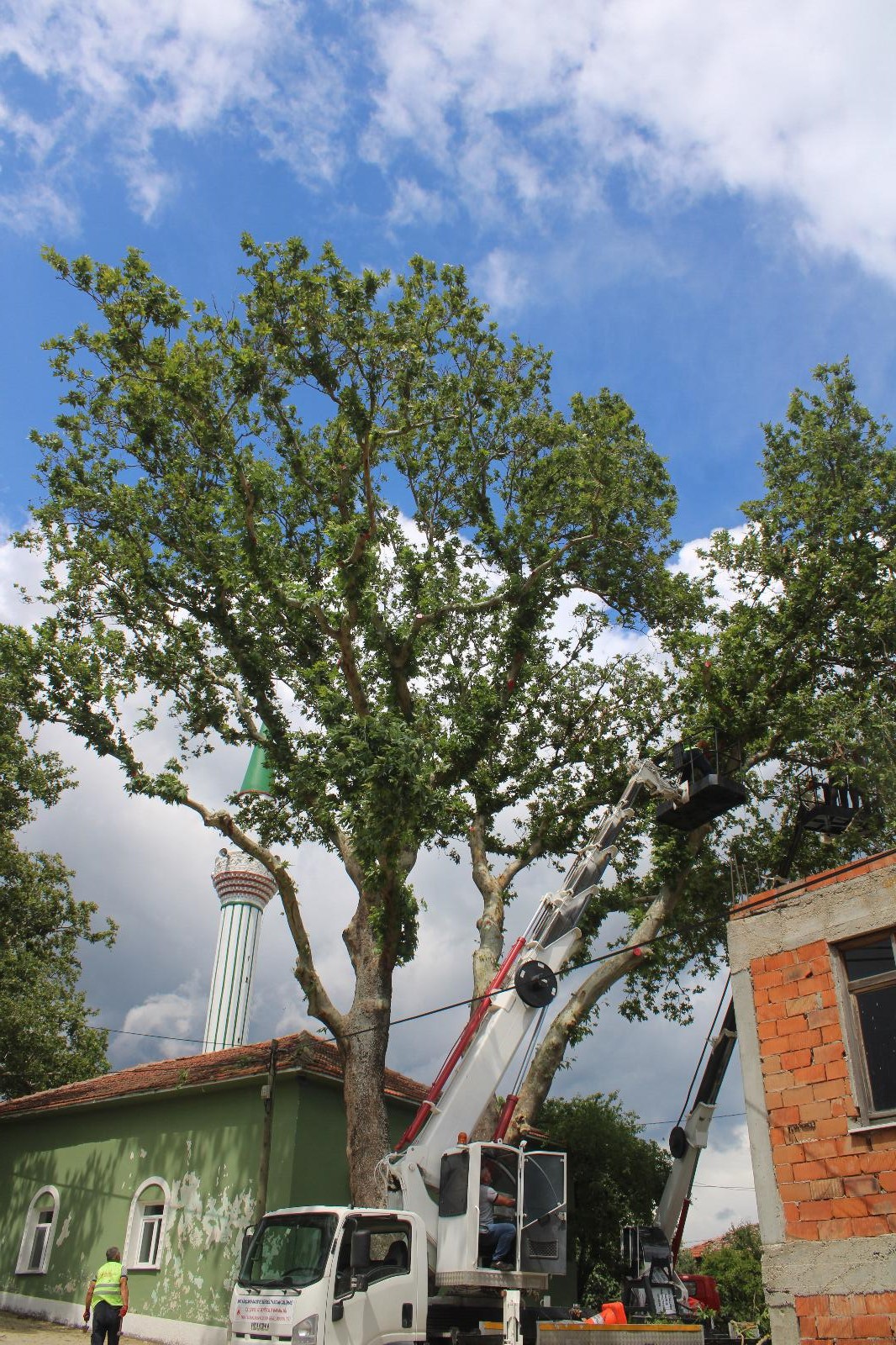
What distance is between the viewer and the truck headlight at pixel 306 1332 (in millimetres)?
8742

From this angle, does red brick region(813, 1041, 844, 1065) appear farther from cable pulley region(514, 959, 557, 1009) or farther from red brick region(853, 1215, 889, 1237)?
cable pulley region(514, 959, 557, 1009)

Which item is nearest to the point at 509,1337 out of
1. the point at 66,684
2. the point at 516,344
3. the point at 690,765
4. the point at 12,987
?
the point at 690,765

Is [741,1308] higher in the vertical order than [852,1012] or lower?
lower

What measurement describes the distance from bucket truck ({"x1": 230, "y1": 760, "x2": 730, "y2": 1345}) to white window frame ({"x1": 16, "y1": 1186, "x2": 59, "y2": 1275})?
11433 millimetres

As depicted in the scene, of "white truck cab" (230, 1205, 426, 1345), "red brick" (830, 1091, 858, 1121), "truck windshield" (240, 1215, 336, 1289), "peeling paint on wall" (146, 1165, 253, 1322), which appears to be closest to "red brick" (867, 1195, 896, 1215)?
"red brick" (830, 1091, 858, 1121)

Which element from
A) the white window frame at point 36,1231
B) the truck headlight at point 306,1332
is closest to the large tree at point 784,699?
the truck headlight at point 306,1332

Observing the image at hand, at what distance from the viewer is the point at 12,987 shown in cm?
2541

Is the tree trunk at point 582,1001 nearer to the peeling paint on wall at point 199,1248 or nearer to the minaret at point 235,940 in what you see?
the peeling paint on wall at point 199,1248

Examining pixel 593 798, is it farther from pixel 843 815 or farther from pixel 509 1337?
pixel 509 1337

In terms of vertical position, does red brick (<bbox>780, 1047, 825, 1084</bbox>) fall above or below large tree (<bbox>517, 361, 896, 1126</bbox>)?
below

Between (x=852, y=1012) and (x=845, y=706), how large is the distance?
912cm

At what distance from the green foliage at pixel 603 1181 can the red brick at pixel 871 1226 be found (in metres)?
13.8

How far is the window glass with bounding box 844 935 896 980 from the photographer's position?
826 centimetres

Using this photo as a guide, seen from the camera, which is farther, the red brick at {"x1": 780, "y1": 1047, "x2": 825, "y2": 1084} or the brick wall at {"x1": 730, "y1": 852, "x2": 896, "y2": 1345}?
the red brick at {"x1": 780, "y1": 1047, "x2": 825, "y2": 1084}
